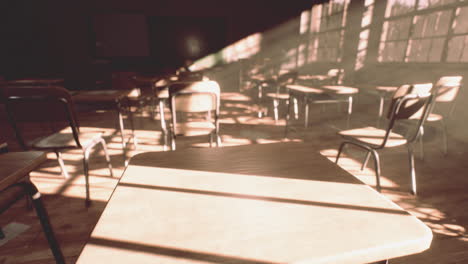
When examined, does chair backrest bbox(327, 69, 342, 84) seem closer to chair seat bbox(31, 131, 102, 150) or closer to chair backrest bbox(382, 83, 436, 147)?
chair backrest bbox(382, 83, 436, 147)

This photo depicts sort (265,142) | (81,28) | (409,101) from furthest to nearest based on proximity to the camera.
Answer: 1. (81,28)
2. (265,142)
3. (409,101)

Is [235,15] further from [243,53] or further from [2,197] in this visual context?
[2,197]

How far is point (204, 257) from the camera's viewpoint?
37cm

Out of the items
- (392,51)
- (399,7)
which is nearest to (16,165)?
(392,51)

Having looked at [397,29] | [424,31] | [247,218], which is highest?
[397,29]

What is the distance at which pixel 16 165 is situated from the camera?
66 cm

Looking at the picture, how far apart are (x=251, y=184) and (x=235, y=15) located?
8.03 meters

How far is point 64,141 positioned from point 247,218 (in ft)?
6.13

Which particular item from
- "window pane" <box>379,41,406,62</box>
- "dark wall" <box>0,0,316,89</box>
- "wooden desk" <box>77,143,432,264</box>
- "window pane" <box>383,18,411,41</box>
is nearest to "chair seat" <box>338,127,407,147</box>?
"wooden desk" <box>77,143,432,264</box>

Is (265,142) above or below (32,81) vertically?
below

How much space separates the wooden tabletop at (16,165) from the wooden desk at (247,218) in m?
0.26

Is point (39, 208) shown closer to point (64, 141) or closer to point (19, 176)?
point (19, 176)

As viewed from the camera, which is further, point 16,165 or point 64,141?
point 64,141

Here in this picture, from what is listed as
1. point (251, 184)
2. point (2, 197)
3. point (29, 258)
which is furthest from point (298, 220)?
point (29, 258)
